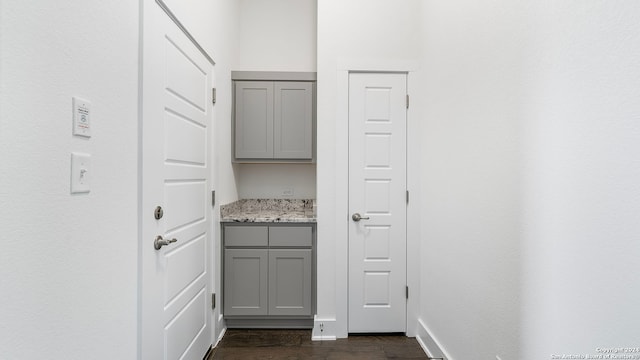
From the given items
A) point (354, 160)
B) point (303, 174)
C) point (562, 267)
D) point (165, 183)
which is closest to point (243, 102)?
point (303, 174)

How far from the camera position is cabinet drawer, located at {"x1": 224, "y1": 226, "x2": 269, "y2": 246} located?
2463 millimetres

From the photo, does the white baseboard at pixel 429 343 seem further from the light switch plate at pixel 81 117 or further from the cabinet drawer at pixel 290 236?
the light switch plate at pixel 81 117

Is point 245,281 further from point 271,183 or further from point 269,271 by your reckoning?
point 271,183

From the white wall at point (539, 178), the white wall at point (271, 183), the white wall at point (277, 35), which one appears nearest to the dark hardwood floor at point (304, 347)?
the white wall at point (539, 178)

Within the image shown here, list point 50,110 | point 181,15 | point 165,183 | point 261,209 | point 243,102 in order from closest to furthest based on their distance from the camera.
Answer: point 50,110, point 165,183, point 181,15, point 243,102, point 261,209

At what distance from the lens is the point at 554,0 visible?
1.09m

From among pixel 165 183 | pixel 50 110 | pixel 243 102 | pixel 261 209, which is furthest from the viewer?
pixel 261 209

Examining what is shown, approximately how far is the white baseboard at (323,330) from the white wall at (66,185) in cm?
145

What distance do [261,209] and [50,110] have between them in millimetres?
2339

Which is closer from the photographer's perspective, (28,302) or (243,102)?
(28,302)

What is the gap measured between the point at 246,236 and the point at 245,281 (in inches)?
15.4

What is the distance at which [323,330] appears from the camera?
7.82 feet

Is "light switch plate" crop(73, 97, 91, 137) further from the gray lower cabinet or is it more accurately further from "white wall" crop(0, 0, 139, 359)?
the gray lower cabinet

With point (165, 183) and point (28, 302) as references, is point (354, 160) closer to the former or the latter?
point (165, 183)
